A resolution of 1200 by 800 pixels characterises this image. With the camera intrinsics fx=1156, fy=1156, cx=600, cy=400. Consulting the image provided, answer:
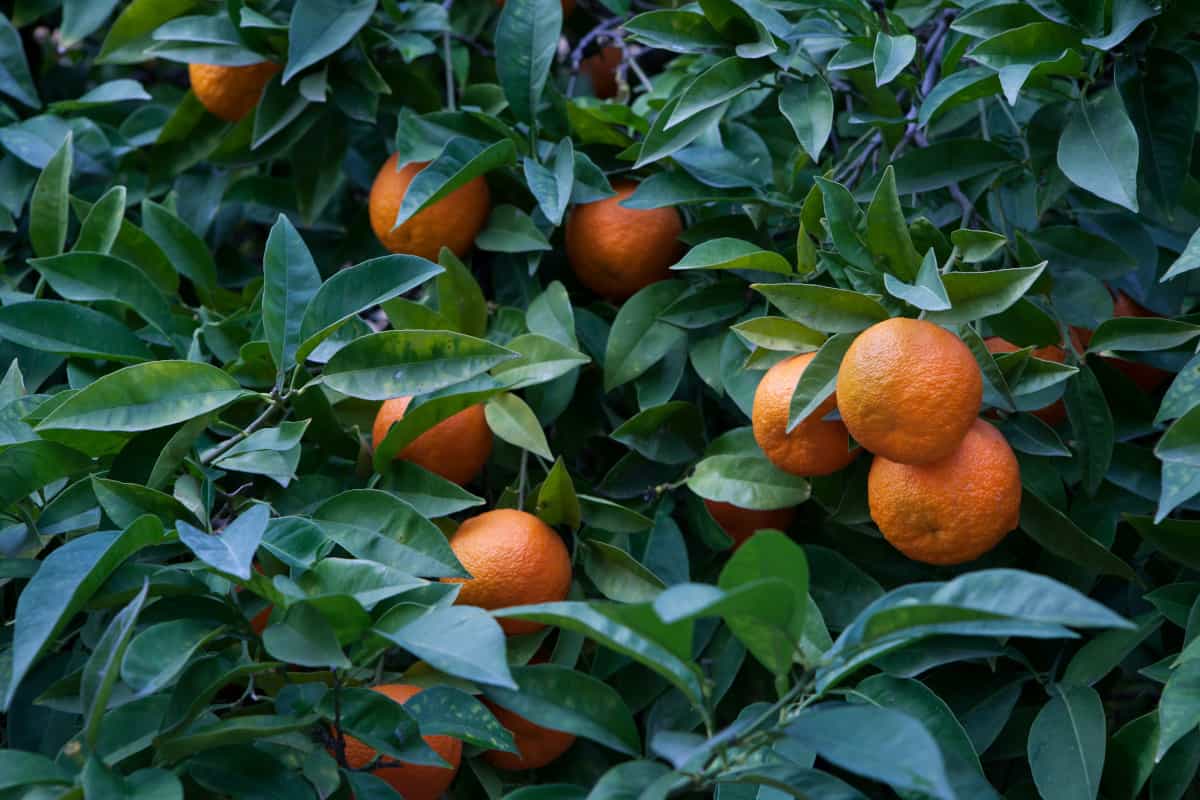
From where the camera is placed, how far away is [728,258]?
1.12 metres

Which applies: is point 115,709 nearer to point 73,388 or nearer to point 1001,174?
point 73,388

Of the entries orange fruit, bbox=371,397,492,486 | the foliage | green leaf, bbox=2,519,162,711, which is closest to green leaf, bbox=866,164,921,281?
the foliage

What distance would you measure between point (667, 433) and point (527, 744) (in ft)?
1.17

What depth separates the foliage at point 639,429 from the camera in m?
0.86

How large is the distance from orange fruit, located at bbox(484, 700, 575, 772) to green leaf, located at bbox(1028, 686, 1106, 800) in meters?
0.43

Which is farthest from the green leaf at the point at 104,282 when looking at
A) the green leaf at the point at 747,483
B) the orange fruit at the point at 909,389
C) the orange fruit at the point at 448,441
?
the orange fruit at the point at 909,389

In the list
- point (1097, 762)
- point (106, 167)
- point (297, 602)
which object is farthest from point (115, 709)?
point (106, 167)

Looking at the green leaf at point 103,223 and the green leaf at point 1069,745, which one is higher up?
the green leaf at point 103,223

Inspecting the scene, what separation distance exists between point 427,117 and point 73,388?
49cm

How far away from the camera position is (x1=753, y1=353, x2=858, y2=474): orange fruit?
1.03 metres

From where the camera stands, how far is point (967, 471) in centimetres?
97

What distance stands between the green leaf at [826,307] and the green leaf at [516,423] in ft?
0.96

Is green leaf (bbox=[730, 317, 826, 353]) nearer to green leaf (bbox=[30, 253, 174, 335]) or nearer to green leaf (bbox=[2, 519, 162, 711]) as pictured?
green leaf (bbox=[2, 519, 162, 711])

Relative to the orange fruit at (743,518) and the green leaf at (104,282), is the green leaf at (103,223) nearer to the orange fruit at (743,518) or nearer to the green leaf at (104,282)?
the green leaf at (104,282)
